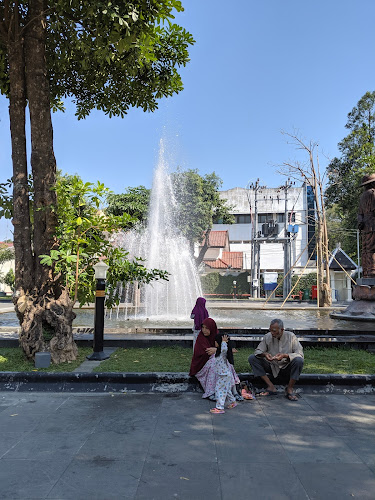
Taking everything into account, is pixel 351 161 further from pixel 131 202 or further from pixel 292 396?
pixel 292 396

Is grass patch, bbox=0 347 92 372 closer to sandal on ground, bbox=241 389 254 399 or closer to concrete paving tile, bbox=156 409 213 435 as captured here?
concrete paving tile, bbox=156 409 213 435

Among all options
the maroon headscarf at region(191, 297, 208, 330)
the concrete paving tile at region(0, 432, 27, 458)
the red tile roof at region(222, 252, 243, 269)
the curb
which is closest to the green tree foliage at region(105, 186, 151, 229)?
the red tile roof at region(222, 252, 243, 269)

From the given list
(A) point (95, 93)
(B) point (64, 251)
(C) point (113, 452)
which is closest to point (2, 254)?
(A) point (95, 93)

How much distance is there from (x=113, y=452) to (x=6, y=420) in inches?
67.7

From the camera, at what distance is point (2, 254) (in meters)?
40.2

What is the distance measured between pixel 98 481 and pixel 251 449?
4.85ft

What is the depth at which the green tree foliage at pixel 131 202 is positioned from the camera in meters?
33.4

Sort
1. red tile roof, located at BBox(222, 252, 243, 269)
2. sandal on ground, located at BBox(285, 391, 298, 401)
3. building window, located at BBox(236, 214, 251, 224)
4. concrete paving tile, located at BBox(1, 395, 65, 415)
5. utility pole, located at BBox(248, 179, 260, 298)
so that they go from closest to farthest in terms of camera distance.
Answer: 1. concrete paving tile, located at BBox(1, 395, 65, 415)
2. sandal on ground, located at BBox(285, 391, 298, 401)
3. utility pole, located at BBox(248, 179, 260, 298)
4. red tile roof, located at BBox(222, 252, 243, 269)
5. building window, located at BBox(236, 214, 251, 224)

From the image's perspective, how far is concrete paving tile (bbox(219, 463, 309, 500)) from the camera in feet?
10.1

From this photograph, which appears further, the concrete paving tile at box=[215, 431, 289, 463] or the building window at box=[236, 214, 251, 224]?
the building window at box=[236, 214, 251, 224]

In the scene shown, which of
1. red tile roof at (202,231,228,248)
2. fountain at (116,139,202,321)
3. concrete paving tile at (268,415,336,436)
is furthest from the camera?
red tile roof at (202,231,228,248)

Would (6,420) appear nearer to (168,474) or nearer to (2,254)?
(168,474)

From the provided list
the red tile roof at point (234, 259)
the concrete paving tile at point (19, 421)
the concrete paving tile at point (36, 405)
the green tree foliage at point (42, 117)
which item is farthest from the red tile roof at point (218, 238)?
the concrete paving tile at point (19, 421)

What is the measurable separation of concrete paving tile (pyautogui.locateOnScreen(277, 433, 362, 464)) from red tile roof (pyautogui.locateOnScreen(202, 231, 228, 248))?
1629 inches
